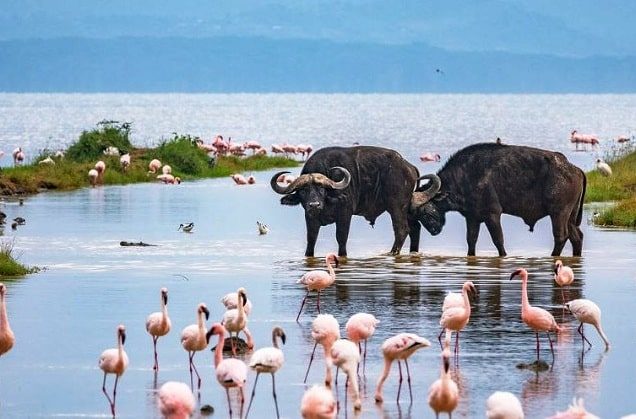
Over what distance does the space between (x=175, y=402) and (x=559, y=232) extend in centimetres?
1363

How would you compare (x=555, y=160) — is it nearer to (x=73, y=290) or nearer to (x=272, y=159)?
(x=73, y=290)

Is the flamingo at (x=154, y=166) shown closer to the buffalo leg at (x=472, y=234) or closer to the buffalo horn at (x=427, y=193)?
the buffalo horn at (x=427, y=193)

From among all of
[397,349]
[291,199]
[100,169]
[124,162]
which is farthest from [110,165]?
[397,349]

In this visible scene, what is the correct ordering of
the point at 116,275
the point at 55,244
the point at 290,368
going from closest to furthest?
1. the point at 290,368
2. the point at 116,275
3. the point at 55,244

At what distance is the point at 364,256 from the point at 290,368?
979 centimetres

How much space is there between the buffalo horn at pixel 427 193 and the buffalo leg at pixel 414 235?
0.34 metres

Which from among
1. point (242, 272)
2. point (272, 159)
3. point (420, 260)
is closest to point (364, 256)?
point (420, 260)

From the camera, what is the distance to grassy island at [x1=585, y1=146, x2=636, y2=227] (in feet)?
101

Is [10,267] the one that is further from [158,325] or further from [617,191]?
[617,191]

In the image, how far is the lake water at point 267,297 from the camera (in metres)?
15.0

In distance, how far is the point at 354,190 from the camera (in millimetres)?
25750

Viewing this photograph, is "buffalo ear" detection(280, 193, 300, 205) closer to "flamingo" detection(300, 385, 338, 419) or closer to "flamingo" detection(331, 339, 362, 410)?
"flamingo" detection(331, 339, 362, 410)

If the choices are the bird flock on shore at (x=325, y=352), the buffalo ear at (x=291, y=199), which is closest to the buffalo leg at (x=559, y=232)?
the buffalo ear at (x=291, y=199)

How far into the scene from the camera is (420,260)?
25.0 m
